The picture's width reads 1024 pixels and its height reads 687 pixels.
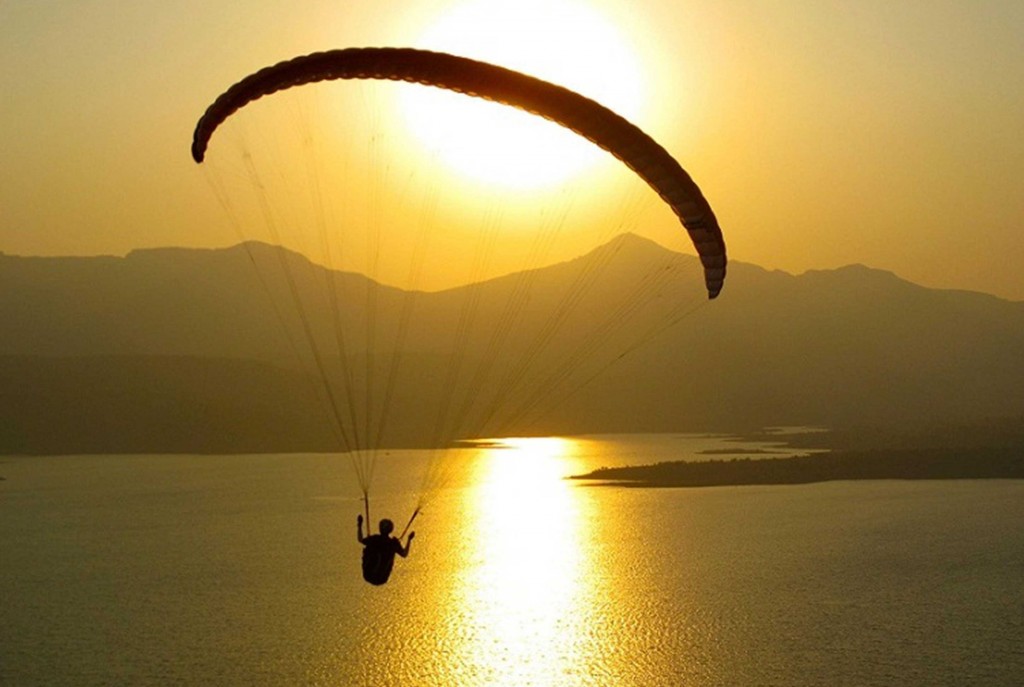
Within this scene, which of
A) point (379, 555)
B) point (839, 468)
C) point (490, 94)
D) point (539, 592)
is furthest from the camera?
point (839, 468)

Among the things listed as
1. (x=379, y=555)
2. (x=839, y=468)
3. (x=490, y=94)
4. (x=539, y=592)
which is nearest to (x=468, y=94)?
(x=490, y=94)

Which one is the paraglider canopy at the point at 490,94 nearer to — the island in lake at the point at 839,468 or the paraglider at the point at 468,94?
the paraglider at the point at 468,94

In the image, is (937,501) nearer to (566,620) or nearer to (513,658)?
(566,620)

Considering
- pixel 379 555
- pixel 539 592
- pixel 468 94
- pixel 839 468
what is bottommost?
pixel 539 592

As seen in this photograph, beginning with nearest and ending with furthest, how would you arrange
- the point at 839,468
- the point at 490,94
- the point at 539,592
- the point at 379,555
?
the point at 379,555 < the point at 490,94 < the point at 539,592 < the point at 839,468

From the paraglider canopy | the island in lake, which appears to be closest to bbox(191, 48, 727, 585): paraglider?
the paraglider canopy

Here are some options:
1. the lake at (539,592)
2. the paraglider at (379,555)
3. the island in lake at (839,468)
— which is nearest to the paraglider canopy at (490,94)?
the paraglider at (379,555)

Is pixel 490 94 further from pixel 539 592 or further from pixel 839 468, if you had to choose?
pixel 839 468

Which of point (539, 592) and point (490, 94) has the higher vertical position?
point (490, 94)

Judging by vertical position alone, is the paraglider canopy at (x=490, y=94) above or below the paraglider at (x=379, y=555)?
above
